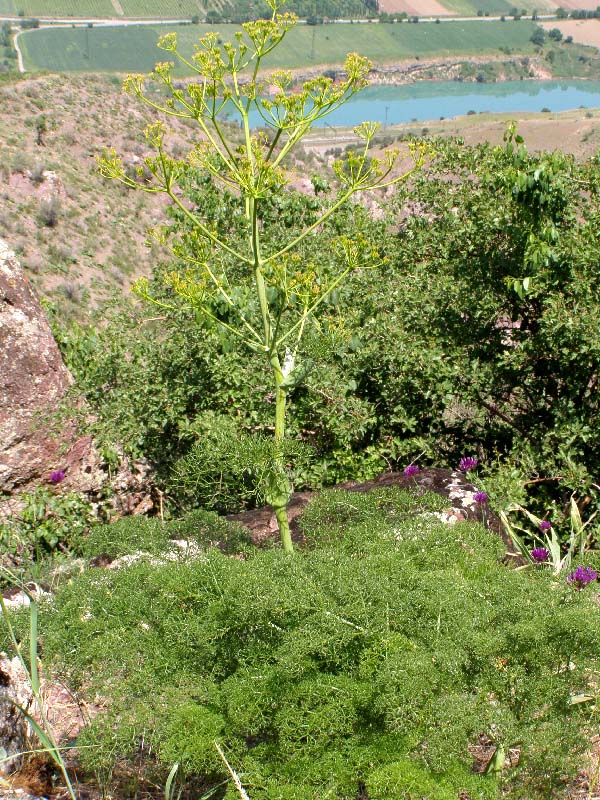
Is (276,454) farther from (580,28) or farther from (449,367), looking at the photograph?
(580,28)

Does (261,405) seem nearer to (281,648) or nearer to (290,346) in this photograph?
(290,346)

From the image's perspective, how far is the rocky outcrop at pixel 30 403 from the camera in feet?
19.0

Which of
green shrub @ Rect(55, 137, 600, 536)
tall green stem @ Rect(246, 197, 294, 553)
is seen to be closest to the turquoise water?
green shrub @ Rect(55, 137, 600, 536)

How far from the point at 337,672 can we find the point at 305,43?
322 feet

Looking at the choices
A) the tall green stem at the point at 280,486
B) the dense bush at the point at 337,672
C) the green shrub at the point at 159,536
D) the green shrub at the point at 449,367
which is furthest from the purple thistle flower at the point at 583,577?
the green shrub at the point at 449,367

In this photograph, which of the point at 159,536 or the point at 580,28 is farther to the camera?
the point at 580,28

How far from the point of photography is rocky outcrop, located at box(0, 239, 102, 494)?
578 cm

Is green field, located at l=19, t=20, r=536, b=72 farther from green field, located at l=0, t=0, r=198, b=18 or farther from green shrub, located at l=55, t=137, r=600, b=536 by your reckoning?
green shrub, located at l=55, t=137, r=600, b=536

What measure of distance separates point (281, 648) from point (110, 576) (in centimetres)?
84

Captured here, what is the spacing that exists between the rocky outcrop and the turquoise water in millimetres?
65811

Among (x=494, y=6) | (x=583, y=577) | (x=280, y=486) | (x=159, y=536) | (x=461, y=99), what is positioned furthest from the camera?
(x=494, y=6)

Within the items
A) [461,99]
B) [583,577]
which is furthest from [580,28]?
[583,577]

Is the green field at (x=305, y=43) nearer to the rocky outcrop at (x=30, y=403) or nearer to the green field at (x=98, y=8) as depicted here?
the green field at (x=98, y=8)

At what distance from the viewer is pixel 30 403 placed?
5.90 m
